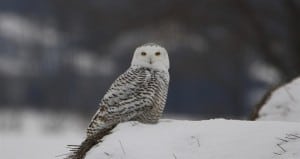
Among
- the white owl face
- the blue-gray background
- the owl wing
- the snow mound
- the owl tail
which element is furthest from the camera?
the blue-gray background

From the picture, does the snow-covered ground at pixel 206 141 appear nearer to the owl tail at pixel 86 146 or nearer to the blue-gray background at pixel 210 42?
the owl tail at pixel 86 146

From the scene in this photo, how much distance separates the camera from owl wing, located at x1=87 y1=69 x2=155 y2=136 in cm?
643

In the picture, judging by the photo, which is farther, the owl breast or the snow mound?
the owl breast

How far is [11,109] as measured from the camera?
31.9 metres

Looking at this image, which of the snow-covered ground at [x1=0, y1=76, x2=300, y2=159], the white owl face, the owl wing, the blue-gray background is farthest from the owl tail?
the blue-gray background

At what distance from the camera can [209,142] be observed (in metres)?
5.34

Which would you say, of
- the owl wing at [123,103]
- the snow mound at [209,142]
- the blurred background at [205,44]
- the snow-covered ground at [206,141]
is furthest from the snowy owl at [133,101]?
the blurred background at [205,44]

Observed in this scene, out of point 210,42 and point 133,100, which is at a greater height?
point 133,100

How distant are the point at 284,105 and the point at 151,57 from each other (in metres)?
1.68

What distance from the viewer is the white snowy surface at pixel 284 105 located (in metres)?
7.70

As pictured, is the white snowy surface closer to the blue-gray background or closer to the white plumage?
the white plumage

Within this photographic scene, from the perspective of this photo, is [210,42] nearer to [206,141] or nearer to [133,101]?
[133,101]

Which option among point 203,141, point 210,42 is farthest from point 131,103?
point 210,42

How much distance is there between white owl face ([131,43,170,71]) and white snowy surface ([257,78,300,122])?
55.8 inches
